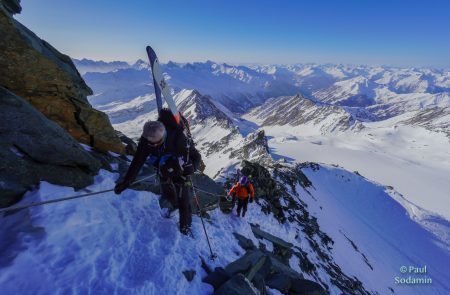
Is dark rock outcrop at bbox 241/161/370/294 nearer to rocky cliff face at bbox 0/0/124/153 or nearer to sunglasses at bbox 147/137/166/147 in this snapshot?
sunglasses at bbox 147/137/166/147

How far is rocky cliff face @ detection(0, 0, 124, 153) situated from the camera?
11031 millimetres

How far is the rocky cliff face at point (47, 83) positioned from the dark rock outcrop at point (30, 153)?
8.12 feet

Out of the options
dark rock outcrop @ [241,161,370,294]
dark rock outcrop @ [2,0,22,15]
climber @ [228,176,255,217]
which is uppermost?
dark rock outcrop @ [2,0,22,15]

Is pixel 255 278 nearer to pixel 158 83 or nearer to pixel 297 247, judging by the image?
pixel 158 83

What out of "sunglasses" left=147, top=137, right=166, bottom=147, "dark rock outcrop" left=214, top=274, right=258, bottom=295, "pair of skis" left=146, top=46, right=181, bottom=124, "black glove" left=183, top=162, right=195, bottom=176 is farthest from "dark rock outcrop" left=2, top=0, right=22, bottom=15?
"dark rock outcrop" left=214, top=274, right=258, bottom=295

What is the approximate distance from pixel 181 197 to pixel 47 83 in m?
7.63

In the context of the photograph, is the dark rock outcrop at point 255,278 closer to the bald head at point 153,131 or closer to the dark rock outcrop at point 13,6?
the bald head at point 153,131

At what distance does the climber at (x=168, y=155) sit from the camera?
8.45 meters

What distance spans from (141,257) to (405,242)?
4731cm

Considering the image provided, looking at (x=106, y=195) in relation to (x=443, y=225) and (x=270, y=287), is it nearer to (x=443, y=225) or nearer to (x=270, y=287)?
(x=270, y=287)

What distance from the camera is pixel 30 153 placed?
9008 millimetres

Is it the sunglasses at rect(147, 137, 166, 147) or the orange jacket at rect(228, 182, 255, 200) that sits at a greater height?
the sunglasses at rect(147, 137, 166, 147)

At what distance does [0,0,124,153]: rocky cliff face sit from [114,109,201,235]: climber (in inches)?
241

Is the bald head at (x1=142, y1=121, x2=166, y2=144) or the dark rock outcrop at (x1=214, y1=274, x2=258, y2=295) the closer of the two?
the dark rock outcrop at (x1=214, y1=274, x2=258, y2=295)
